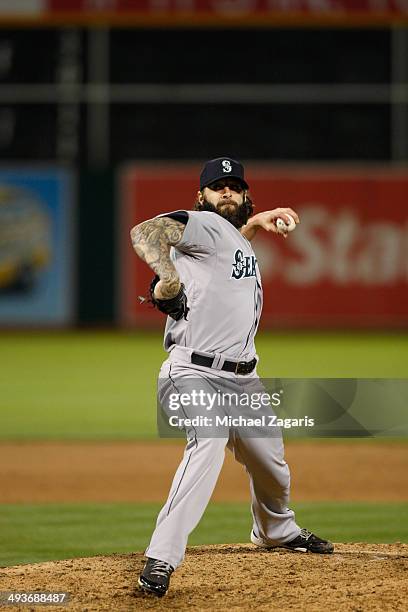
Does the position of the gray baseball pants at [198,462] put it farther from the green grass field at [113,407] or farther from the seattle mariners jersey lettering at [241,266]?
the green grass field at [113,407]

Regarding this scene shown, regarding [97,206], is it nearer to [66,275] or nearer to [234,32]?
[66,275]

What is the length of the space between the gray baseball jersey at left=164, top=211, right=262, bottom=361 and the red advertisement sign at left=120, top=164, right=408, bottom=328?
1458 cm

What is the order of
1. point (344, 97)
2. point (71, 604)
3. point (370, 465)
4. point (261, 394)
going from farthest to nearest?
point (344, 97), point (370, 465), point (261, 394), point (71, 604)

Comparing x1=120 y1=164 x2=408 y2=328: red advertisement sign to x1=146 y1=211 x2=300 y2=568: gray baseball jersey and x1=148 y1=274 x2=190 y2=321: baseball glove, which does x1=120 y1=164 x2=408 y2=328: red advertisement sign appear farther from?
x1=148 y1=274 x2=190 y2=321: baseball glove

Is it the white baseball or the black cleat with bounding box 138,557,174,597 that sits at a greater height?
the white baseball

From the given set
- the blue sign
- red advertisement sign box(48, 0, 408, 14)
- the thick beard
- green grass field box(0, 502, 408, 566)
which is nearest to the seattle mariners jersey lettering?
the thick beard

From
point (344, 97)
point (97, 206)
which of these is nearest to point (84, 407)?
point (97, 206)

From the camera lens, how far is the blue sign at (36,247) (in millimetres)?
19484

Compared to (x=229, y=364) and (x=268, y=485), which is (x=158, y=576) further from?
(x=229, y=364)

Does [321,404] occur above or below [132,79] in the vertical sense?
below

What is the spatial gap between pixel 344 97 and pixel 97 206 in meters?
6.16

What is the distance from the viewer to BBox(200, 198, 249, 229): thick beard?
16.8 ft

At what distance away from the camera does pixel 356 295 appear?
1975 cm

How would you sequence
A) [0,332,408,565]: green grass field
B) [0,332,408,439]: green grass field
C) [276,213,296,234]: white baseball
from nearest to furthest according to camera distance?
1. [276,213,296,234]: white baseball
2. [0,332,408,565]: green grass field
3. [0,332,408,439]: green grass field
